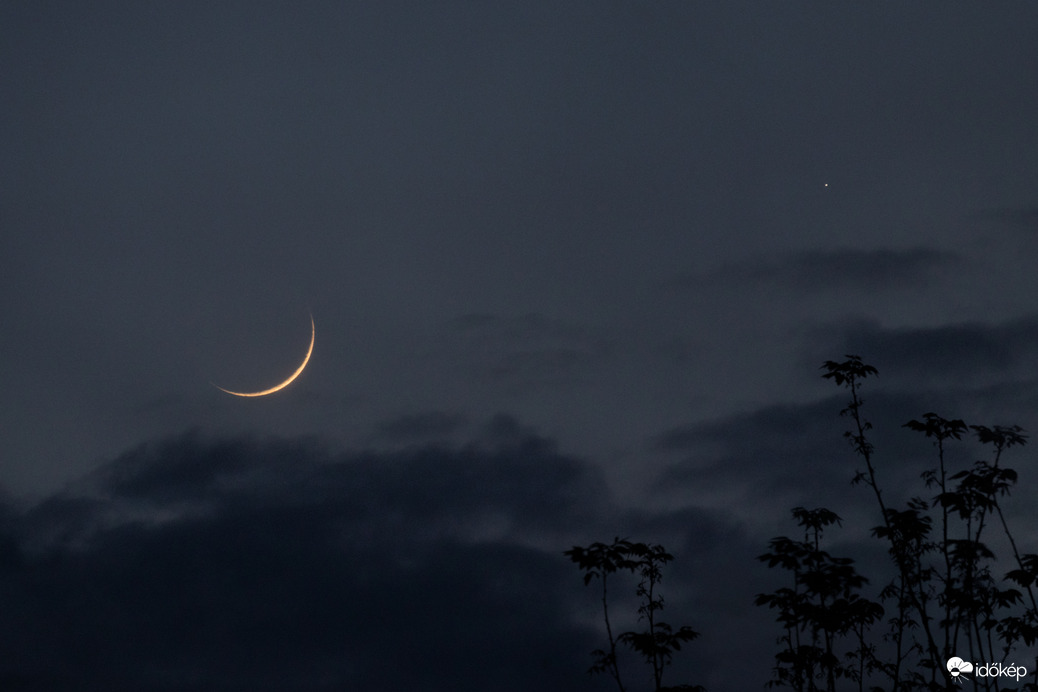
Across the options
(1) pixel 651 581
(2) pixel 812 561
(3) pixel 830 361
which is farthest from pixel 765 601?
(3) pixel 830 361

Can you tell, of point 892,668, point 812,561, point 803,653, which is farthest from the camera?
point 892,668

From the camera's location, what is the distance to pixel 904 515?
2300cm

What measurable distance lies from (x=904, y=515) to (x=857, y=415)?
116 inches

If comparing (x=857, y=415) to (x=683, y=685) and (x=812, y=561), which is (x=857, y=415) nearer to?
(x=812, y=561)

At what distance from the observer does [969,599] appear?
21.4 metres

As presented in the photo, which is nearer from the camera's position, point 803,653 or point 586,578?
point 586,578

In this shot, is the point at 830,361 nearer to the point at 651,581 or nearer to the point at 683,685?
the point at 651,581

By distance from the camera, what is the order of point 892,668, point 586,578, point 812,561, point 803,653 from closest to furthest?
1. point 586,578
2. point 812,561
3. point 803,653
4. point 892,668

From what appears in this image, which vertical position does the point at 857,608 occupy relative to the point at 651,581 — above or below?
below

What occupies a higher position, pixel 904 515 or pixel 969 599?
pixel 904 515

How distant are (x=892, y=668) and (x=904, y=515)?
5802 mm

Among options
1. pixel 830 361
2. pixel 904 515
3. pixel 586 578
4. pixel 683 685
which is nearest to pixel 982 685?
pixel 904 515

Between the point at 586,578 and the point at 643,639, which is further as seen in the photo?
the point at 643,639

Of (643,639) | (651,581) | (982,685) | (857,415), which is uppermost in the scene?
(857,415)
